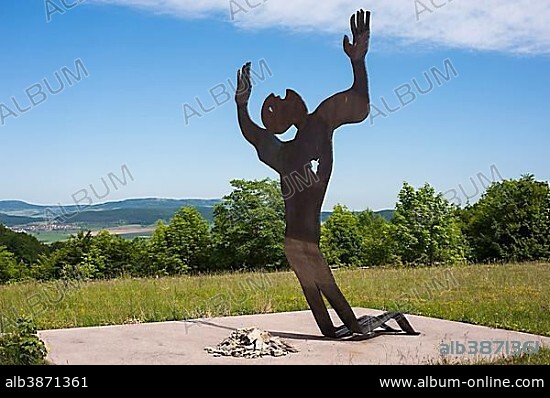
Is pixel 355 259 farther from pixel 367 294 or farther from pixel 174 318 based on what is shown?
pixel 174 318

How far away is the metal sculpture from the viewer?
789cm

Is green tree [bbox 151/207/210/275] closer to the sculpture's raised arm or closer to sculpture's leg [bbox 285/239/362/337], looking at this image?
sculpture's leg [bbox 285/239/362/337]

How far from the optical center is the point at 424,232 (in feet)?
94.3

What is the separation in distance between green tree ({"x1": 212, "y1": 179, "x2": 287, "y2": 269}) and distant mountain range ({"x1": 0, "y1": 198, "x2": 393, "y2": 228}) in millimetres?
1204

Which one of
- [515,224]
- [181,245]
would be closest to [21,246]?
[181,245]

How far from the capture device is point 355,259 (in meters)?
30.5

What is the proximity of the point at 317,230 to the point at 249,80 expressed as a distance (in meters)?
2.15

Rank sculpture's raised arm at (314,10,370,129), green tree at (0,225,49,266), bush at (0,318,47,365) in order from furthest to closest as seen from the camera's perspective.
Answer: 1. green tree at (0,225,49,266)
2. sculpture's raised arm at (314,10,370,129)
3. bush at (0,318,47,365)

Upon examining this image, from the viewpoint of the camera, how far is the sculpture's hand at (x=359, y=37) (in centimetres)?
787

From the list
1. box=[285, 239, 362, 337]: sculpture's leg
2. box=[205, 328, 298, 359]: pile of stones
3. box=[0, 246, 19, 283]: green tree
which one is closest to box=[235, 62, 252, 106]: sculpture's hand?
box=[285, 239, 362, 337]: sculpture's leg

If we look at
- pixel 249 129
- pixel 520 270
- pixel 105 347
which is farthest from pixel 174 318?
pixel 520 270
